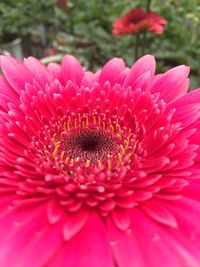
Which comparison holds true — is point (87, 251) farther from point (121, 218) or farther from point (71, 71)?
point (71, 71)

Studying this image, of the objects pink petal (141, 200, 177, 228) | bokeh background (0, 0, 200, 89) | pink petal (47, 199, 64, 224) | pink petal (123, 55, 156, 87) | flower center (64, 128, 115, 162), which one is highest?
bokeh background (0, 0, 200, 89)

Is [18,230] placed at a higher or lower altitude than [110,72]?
lower

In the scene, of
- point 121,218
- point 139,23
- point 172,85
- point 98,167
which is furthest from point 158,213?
point 139,23

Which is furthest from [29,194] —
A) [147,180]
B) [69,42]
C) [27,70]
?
[69,42]

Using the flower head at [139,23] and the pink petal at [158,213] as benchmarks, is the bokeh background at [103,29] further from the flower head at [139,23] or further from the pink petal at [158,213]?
the pink petal at [158,213]

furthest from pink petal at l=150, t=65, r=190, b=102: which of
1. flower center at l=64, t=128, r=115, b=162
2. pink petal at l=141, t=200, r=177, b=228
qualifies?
pink petal at l=141, t=200, r=177, b=228

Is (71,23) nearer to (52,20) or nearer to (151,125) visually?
(52,20)

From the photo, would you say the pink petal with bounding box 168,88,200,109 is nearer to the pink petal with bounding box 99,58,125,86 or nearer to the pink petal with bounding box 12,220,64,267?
the pink petal with bounding box 99,58,125,86

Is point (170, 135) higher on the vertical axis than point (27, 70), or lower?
lower
